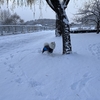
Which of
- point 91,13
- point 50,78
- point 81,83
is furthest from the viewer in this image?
point 91,13

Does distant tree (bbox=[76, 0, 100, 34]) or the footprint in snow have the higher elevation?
distant tree (bbox=[76, 0, 100, 34])

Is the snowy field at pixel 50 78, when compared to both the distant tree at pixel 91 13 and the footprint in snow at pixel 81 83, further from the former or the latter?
the distant tree at pixel 91 13

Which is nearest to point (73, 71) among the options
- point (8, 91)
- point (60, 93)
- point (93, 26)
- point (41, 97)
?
point (60, 93)

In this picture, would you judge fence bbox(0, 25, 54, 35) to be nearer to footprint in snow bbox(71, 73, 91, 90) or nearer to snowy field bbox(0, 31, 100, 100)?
snowy field bbox(0, 31, 100, 100)

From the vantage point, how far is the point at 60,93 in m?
3.74

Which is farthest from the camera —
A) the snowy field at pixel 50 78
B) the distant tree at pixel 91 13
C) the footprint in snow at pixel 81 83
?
the distant tree at pixel 91 13

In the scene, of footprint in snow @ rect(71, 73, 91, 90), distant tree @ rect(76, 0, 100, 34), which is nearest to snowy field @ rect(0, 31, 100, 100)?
footprint in snow @ rect(71, 73, 91, 90)

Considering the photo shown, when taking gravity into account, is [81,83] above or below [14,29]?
below

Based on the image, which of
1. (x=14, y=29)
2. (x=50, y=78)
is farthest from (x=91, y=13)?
(x=50, y=78)

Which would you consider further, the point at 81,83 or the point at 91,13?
the point at 91,13

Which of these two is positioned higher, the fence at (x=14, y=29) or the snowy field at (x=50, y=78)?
the fence at (x=14, y=29)

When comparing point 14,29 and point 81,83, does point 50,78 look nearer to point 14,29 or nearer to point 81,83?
point 81,83

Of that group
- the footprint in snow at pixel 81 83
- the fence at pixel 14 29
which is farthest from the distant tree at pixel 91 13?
the footprint in snow at pixel 81 83

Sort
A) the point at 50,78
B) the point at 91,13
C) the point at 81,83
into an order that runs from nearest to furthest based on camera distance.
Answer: the point at 81,83 < the point at 50,78 < the point at 91,13
